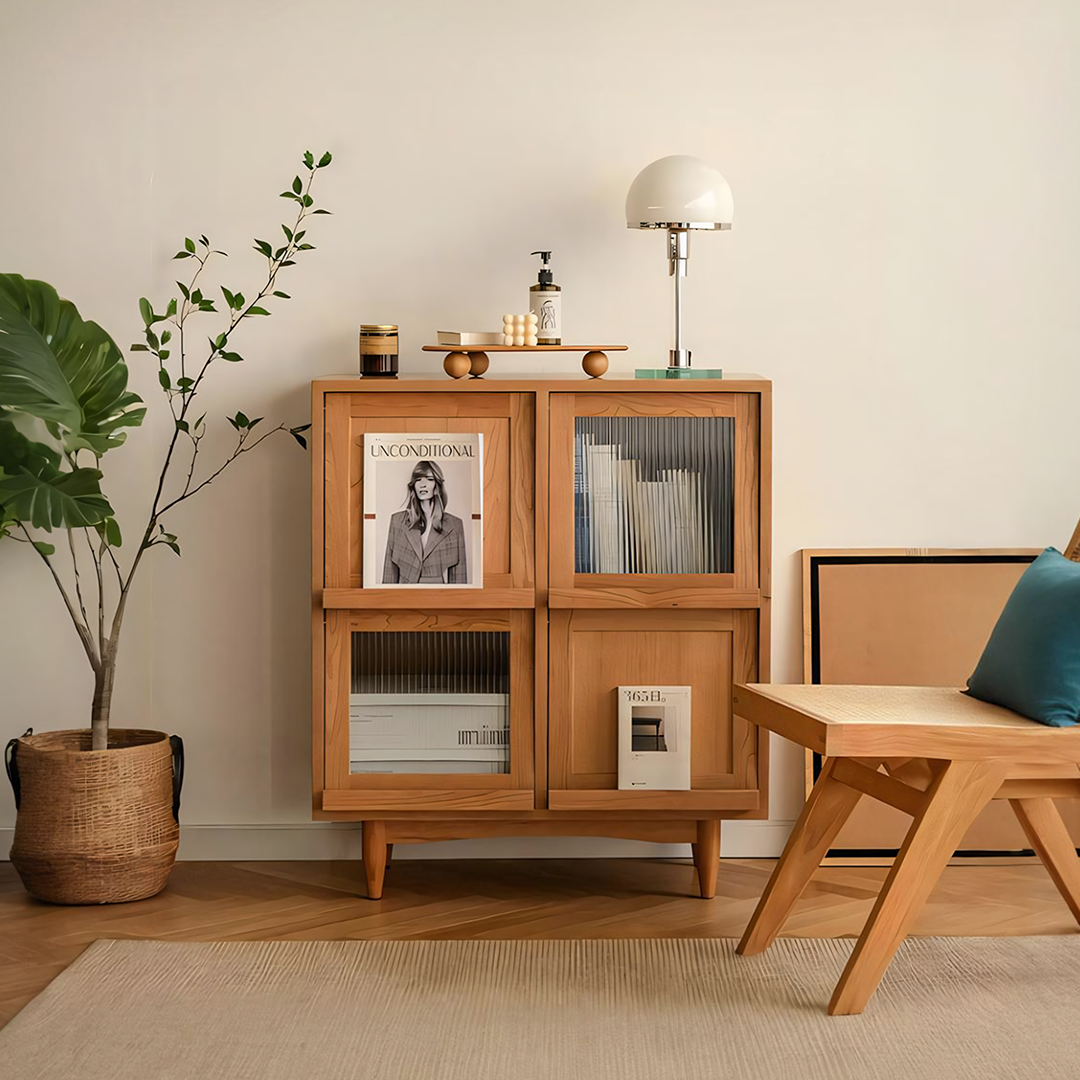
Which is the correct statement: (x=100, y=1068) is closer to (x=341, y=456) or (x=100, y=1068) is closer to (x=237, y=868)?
(x=237, y=868)

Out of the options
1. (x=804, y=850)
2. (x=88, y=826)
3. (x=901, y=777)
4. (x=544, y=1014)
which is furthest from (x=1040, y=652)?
(x=88, y=826)

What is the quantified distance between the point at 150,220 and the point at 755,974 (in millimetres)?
2420

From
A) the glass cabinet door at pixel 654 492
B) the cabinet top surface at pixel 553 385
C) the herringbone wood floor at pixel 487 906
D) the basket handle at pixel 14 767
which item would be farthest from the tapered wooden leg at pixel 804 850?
the basket handle at pixel 14 767

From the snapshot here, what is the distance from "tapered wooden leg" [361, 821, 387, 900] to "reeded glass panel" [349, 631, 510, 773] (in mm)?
143

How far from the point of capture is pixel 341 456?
116 inches

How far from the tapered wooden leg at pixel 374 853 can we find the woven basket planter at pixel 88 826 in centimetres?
50

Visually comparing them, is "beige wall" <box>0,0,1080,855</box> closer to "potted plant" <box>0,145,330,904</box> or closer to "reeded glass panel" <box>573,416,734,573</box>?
"potted plant" <box>0,145,330,904</box>

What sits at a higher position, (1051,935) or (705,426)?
(705,426)

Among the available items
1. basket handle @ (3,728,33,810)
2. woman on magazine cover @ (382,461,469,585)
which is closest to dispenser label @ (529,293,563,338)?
woman on magazine cover @ (382,461,469,585)

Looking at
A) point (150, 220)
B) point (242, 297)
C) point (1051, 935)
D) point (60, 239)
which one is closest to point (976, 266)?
point (1051, 935)

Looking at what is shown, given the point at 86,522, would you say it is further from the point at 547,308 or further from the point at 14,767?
the point at 547,308

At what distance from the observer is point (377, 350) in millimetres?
3041

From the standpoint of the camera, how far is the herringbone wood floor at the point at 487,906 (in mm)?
2793

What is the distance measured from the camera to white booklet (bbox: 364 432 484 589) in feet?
9.71
